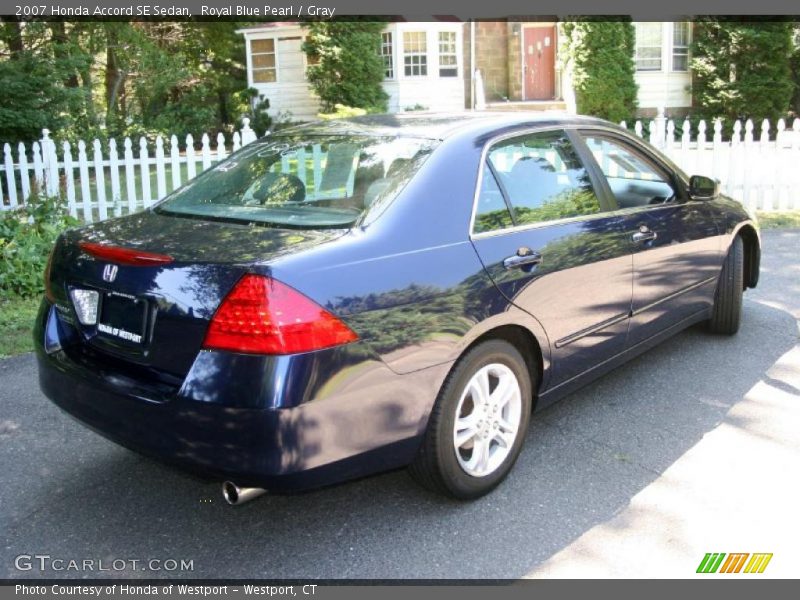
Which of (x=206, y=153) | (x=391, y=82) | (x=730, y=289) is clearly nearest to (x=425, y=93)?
(x=391, y=82)

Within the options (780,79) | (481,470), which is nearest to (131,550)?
(481,470)

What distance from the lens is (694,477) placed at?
3699 mm

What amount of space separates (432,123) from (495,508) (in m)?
1.82

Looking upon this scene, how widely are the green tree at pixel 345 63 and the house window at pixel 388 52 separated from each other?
1509 millimetres

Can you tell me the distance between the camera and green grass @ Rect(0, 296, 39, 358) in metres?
5.71

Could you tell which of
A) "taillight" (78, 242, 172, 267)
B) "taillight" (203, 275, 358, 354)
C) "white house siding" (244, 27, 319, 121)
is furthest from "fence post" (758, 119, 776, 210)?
"white house siding" (244, 27, 319, 121)

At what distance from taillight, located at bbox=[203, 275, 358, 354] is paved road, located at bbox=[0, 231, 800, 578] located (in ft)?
2.10

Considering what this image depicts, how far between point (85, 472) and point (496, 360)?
78.4 inches

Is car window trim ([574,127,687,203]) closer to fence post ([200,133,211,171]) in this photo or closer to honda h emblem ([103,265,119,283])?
honda h emblem ([103,265,119,283])

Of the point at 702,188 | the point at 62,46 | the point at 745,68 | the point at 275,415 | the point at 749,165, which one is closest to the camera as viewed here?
the point at 275,415

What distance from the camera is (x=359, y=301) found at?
9.64 ft

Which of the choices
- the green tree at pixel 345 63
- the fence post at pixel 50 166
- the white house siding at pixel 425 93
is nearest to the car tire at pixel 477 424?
the fence post at pixel 50 166

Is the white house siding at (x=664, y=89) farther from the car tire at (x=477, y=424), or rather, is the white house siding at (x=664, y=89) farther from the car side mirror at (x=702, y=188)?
the car tire at (x=477, y=424)

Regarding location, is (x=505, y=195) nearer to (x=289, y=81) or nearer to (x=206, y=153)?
(x=206, y=153)
